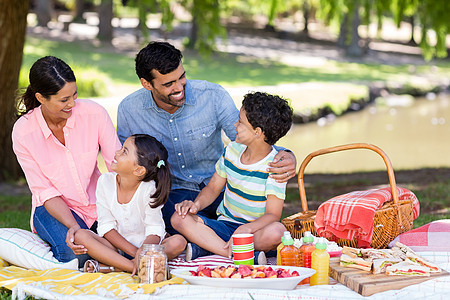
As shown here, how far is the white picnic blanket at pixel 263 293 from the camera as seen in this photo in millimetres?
3186

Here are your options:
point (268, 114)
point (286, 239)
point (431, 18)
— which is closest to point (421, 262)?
point (286, 239)

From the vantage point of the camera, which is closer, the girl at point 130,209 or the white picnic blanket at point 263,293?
the white picnic blanket at point 263,293

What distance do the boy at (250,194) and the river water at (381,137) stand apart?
5.31 metres

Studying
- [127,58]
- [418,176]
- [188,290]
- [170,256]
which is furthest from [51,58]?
[127,58]

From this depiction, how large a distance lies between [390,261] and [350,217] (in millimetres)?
437

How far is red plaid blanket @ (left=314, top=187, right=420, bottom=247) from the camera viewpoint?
383 cm

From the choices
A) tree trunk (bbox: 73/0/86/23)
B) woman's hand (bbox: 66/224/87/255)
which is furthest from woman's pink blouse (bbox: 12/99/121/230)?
tree trunk (bbox: 73/0/86/23)

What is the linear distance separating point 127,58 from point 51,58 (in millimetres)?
16086

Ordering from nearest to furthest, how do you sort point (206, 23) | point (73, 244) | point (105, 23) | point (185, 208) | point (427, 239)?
point (73, 244), point (185, 208), point (427, 239), point (206, 23), point (105, 23)

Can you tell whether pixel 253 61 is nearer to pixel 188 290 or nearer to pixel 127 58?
pixel 127 58

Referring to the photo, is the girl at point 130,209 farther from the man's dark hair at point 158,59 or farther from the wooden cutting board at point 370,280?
the wooden cutting board at point 370,280

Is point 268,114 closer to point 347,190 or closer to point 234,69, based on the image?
point 347,190

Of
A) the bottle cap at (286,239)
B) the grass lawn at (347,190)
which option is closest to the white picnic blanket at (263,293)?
the bottle cap at (286,239)

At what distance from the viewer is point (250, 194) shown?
3.92 m
